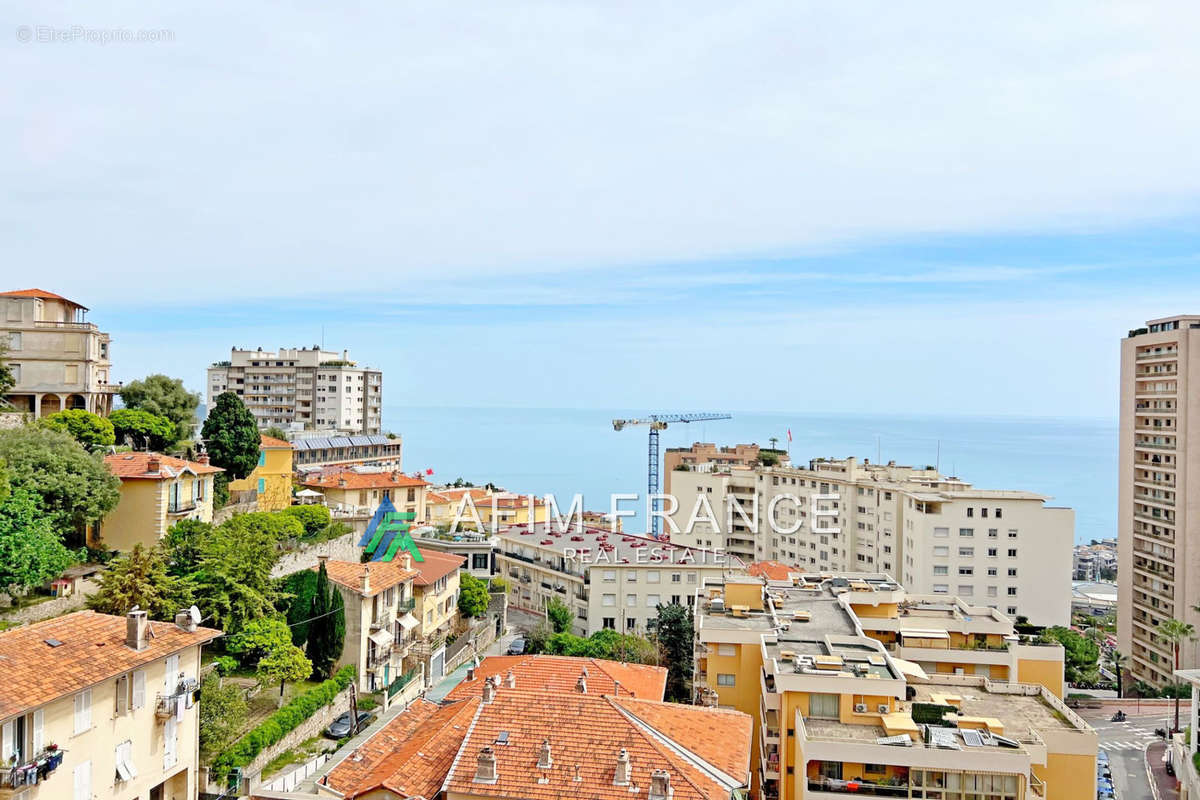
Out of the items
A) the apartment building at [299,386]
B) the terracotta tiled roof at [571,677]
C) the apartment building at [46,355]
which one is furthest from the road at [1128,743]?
the apartment building at [299,386]

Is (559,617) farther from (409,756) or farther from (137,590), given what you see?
(409,756)

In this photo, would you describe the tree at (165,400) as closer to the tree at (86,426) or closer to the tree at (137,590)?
the tree at (86,426)

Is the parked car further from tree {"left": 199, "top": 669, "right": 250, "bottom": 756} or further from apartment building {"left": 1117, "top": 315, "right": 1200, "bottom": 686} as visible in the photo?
apartment building {"left": 1117, "top": 315, "right": 1200, "bottom": 686}

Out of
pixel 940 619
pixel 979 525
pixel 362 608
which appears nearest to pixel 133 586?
pixel 362 608

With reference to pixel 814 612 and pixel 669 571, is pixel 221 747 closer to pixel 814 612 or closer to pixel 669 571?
pixel 814 612

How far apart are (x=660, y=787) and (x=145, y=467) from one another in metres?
23.2

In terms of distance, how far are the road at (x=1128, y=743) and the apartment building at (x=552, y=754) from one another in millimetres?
20999

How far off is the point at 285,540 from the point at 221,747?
539 inches

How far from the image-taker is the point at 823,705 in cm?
2244

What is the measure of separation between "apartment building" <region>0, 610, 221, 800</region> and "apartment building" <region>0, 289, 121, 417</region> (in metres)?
23.4

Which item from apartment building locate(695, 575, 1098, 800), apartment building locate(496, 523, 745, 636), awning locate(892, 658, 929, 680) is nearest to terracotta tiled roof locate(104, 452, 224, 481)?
apartment building locate(695, 575, 1098, 800)

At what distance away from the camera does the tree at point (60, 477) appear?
1042 inches

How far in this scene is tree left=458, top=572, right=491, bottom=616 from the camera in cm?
4116

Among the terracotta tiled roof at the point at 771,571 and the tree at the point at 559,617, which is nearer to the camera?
the tree at the point at 559,617
